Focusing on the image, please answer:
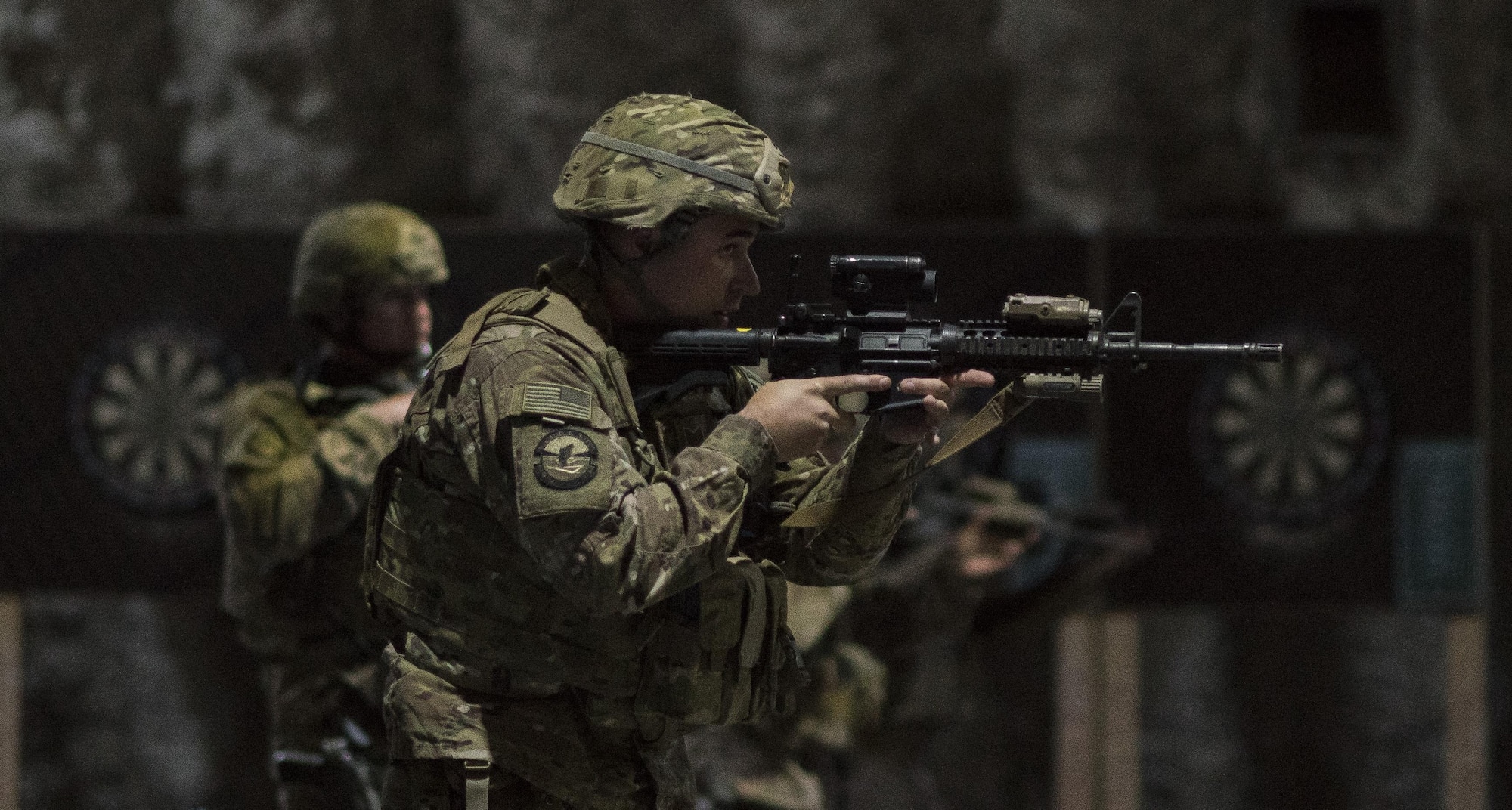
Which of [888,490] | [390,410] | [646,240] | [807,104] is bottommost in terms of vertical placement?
[888,490]

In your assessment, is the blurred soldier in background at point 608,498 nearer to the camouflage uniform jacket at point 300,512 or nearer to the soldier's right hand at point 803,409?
the soldier's right hand at point 803,409

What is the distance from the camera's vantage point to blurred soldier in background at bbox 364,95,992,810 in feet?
9.16

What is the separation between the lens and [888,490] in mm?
3080

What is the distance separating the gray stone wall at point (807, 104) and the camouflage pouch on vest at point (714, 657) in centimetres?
354

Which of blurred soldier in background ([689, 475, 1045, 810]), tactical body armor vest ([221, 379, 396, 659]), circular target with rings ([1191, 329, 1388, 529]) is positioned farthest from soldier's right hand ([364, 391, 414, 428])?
circular target with rings ([1191, 329, 1388, 529])

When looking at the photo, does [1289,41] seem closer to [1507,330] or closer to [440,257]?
[1507,330]

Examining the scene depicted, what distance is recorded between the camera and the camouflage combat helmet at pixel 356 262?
4586 millimetres

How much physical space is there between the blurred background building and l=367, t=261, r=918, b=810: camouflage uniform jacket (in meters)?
3.06

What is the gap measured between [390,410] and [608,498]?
170cm

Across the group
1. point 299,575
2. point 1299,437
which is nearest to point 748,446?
point 299,575

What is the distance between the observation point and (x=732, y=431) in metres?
2.87

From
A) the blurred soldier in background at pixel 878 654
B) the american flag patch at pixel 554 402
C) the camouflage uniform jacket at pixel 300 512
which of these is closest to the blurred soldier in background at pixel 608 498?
the american flag patch at pixel 554 402

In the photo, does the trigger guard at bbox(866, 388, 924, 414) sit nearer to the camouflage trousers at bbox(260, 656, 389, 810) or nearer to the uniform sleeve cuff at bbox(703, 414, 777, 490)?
the uniform sleeve cuff at bbox(703, 414, 777, 490)

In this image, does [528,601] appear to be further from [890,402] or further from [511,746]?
[890,402]
